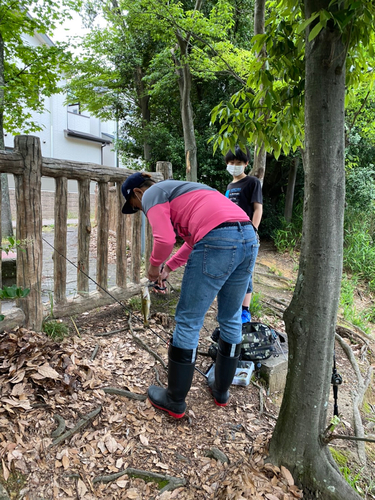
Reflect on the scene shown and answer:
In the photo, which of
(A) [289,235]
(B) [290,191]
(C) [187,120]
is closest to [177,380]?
(C) [187,120]

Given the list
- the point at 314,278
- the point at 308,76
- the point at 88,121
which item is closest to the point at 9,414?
the point at 314,278

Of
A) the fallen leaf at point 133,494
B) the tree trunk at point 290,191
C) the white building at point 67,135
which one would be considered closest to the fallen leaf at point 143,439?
the fallen leaf at point 133,494

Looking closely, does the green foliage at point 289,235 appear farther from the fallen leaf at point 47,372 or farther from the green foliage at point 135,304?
the fallen leaf at point 47,372

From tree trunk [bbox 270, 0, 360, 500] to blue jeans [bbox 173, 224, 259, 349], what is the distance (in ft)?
1.49

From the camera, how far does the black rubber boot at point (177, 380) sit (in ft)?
6.95

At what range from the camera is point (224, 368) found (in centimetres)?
235

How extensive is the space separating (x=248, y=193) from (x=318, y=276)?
6.64 ft

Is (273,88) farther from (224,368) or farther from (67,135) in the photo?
(67,135)

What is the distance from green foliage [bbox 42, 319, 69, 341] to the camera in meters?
2.96

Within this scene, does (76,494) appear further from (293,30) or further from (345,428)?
(293,30)

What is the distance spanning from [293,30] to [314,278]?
5.25ft

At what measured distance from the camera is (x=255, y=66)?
226 cm

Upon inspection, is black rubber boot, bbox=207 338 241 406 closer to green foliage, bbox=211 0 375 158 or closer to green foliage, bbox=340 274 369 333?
green foliage, bbox=211 0 375 158

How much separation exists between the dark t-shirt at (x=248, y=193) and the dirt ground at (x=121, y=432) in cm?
167
